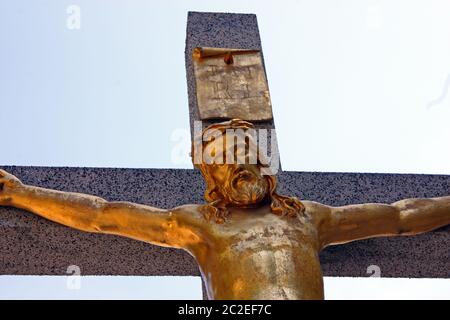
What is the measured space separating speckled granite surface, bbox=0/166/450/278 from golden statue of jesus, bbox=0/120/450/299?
0.63ft

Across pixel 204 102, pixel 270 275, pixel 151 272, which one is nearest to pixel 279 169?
pixel 204 102

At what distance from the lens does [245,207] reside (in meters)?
4.10

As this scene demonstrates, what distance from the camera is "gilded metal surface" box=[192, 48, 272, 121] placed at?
4934mm

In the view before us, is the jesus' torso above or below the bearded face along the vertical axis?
below

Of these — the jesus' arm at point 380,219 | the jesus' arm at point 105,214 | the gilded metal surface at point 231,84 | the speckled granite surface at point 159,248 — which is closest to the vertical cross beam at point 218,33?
the gilded metal surface at point 231,84

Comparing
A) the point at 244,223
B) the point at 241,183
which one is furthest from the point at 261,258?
the point at 241,183

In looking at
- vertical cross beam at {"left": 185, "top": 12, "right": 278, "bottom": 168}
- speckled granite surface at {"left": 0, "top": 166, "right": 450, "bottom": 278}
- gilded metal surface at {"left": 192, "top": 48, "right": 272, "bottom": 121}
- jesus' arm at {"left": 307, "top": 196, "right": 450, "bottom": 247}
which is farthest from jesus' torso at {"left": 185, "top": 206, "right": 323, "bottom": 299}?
vertical cross beam at {"left": 185, "top": 12, "right": 278, "bottom": 168}

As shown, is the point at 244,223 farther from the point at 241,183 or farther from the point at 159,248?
the point at 159,248

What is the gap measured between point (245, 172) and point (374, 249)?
0.89 meters

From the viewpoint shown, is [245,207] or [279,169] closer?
[245,207]

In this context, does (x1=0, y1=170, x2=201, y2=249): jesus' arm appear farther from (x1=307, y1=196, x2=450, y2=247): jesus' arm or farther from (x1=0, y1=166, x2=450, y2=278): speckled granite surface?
(x1=307, y1=196, x2=450, y2=247): jesus' arm
